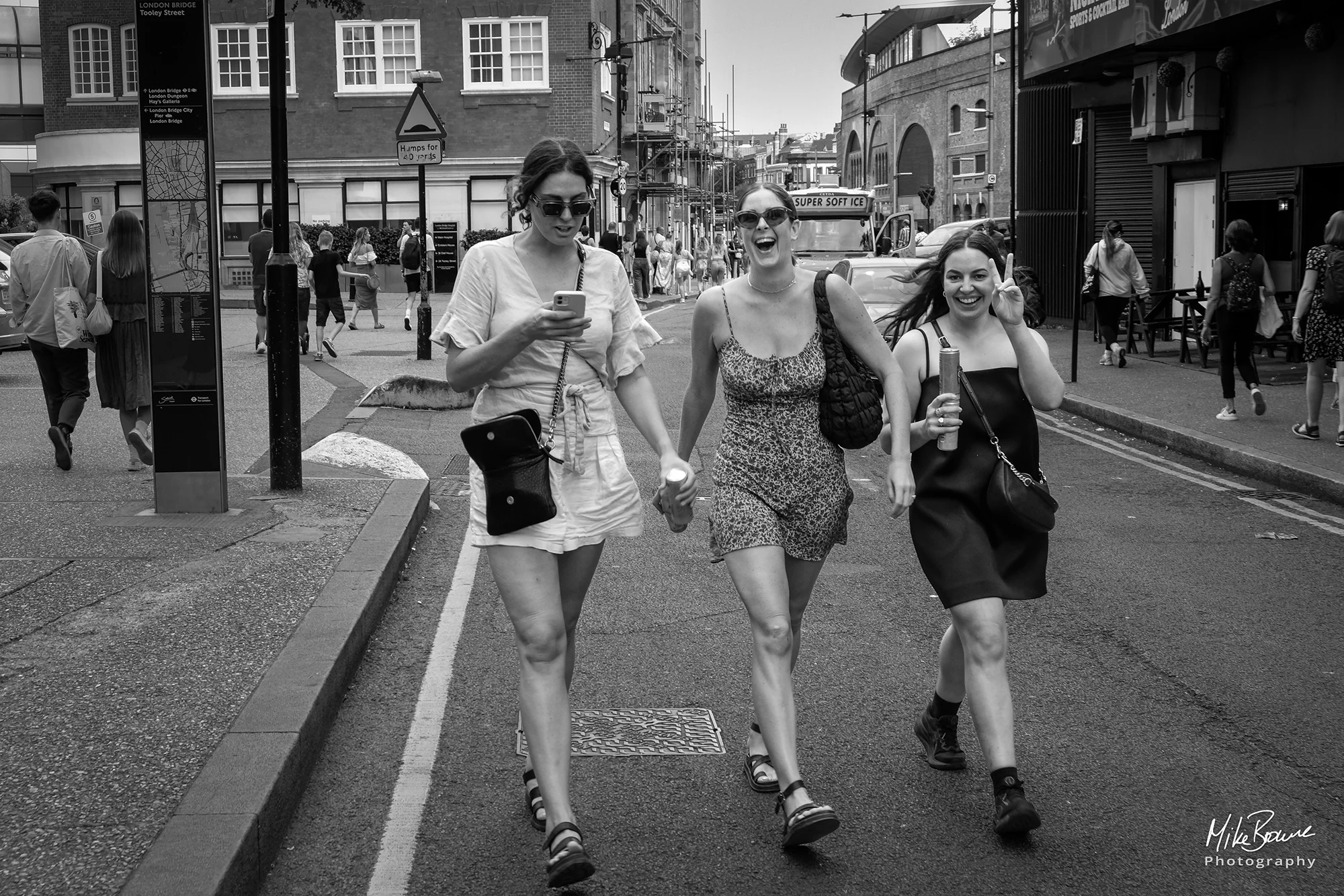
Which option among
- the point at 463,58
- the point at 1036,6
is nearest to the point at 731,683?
the point at 1036,6

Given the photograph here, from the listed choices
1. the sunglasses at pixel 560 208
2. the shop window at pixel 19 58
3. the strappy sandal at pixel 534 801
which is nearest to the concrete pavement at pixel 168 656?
the strappy sandal at pixel 534 801

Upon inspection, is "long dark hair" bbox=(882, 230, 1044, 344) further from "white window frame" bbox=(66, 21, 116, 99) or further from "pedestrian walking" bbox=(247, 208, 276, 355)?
"white window frame" bbox=(66, 21, 116, 99)

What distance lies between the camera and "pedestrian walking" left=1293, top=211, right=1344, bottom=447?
1162 centimetres

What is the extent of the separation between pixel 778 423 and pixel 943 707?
1.18 meters

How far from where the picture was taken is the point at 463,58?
43.8 m

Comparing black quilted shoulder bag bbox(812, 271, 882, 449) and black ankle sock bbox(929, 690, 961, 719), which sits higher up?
black quilted shoulder bag bbox(812, 271, 882, 449)

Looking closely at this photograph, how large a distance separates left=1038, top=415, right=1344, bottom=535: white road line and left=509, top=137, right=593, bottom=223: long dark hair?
22.4 ft

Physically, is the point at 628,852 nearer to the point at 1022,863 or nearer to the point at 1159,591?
the point at 1022,863

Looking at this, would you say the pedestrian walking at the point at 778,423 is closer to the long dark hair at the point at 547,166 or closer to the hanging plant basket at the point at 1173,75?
the long dark hair at the point at 547,166

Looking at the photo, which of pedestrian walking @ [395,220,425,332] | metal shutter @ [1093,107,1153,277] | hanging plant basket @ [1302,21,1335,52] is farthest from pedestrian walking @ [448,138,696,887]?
metal shutter @ [1093,107,1153,277]

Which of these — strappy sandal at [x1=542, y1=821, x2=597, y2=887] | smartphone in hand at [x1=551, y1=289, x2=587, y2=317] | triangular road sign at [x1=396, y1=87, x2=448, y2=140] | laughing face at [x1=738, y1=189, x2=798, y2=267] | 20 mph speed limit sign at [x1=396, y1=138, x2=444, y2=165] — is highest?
triangular road sign at [x1=396, y1=87, x2=448, y2=140]

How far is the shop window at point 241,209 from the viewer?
144ft

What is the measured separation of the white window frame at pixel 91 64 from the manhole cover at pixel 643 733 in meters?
44.2

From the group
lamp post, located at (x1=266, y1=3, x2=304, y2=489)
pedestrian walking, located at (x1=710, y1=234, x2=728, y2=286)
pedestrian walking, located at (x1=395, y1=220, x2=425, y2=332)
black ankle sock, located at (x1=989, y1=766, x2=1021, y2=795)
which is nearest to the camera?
black ankle sock, located at (x1=989, y1=766, x2=1021, y2=795)
